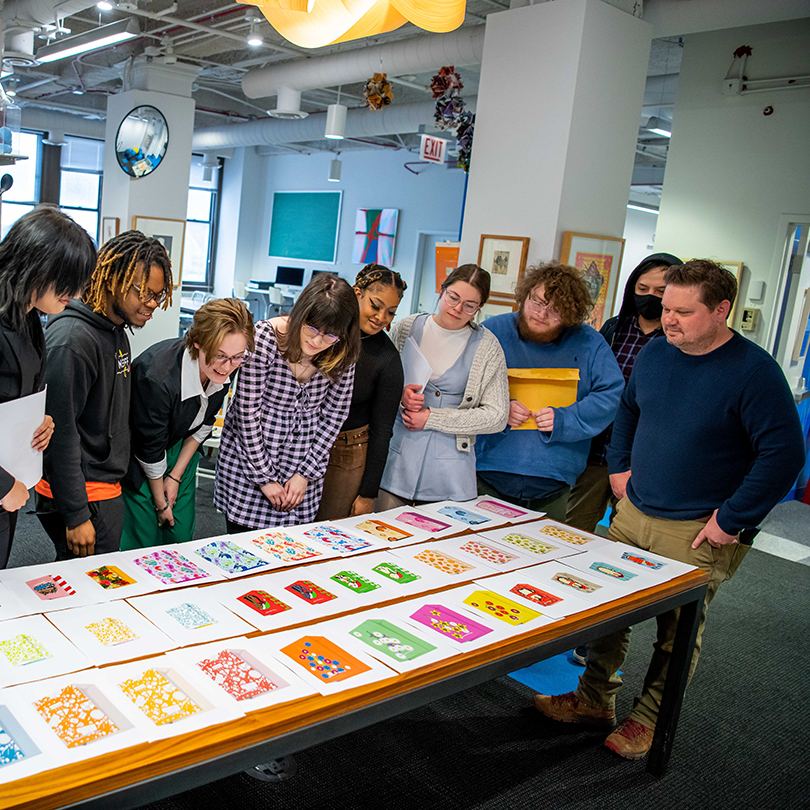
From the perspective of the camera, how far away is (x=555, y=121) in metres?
3.97

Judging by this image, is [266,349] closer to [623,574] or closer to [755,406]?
[623,574]

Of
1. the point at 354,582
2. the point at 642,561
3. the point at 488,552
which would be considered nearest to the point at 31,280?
the point at 354,582

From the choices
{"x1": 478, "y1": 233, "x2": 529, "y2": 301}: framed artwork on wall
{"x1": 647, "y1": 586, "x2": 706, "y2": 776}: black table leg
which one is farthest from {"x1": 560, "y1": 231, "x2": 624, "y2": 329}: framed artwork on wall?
{"x1": 647, "y1": 586, "x2": 706, "y2": 776}: black table leg

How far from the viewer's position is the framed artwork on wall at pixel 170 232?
23.9ft

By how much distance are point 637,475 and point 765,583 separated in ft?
Result: 7.78

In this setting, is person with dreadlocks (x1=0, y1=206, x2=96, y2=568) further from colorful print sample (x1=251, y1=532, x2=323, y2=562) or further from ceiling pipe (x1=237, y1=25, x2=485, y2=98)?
ceiling pipe (x1=237, y1=25, x2=485, y2=98)

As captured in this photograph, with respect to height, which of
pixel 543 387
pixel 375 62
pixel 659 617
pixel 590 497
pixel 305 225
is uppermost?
pixel 375 62

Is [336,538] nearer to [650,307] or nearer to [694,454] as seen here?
[694,454]

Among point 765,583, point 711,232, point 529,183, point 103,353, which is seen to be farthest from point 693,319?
point 711,232

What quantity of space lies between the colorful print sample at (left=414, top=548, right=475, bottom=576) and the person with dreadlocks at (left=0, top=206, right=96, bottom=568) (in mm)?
1017

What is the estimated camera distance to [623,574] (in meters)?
2.10

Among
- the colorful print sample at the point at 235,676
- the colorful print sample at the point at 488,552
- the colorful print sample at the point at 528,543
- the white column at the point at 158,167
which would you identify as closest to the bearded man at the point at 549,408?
the colorful print sample at the point at 528,543

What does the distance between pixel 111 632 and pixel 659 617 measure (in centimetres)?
171

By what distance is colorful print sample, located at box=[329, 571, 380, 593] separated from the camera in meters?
1.78
